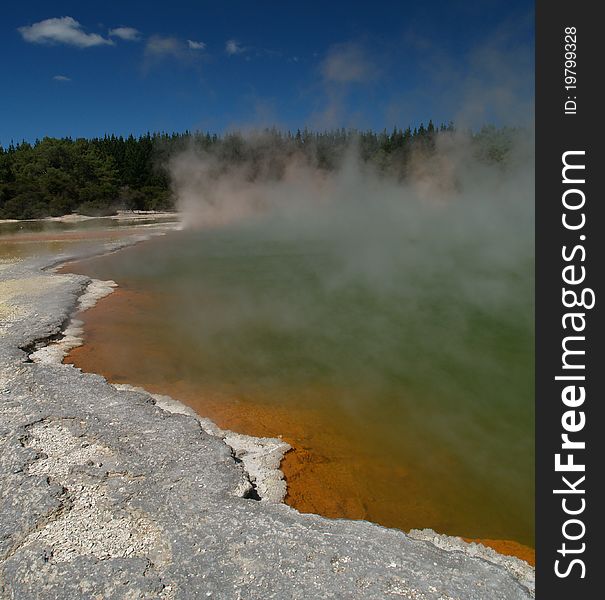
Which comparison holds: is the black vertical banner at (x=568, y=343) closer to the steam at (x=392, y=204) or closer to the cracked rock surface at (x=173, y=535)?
the cracked rock surface at (x=173, y=535)

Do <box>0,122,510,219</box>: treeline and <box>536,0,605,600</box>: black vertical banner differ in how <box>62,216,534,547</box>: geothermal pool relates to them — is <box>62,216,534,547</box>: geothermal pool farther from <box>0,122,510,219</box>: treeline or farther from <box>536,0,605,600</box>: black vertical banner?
<box>0,122,510,219</box>: treeline

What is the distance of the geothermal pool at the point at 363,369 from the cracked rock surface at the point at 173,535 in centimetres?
65

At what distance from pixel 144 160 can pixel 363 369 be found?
47232mm

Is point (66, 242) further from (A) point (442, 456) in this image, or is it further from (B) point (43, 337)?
(A) point (442, 456)

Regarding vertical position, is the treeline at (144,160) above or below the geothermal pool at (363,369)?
above

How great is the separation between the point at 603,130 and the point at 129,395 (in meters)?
4.34

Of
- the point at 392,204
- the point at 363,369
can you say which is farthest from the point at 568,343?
the point at 392,204

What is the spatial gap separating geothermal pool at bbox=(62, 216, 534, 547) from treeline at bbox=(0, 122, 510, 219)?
12994 mm

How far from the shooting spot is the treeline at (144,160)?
3061 centimetres

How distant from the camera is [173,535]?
297cm

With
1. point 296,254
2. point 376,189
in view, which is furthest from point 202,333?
point 376,189

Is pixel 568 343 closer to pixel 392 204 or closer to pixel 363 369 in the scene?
pixel 363 369

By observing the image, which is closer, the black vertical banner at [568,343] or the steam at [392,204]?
the black vertical banner at [568,343]

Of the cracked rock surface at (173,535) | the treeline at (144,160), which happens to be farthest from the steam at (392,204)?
the cracked rock surface at (173,535)
